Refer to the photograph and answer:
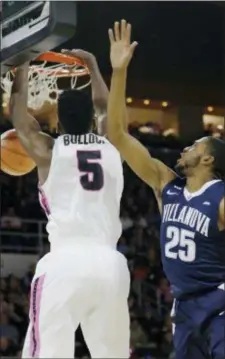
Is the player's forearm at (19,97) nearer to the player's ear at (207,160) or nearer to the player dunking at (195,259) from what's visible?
the player dunking at (195,259)

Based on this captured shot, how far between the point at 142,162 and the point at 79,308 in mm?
1080

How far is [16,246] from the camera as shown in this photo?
1194 centimetres

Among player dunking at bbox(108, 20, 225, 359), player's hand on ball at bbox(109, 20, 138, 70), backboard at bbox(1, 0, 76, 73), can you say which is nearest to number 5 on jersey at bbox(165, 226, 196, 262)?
player dunking at bbox(108, 20, 225, 359)

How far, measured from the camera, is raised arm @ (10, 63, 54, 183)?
4023 mm

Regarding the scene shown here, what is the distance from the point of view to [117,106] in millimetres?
4172

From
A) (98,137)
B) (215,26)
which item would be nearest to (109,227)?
(98,137)

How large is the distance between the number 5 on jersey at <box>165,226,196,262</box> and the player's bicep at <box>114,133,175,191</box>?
0.31 metres

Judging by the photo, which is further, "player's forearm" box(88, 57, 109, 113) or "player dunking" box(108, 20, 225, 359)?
"player's forearm" box(88, 57, 109, 113)

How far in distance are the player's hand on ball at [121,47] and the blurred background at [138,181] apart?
6059 millimetres

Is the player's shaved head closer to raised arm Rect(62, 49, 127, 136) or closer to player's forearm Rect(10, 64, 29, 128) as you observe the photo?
player's forearm Rect(10, 64, 29, 128)

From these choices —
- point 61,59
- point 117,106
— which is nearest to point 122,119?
point 117,106

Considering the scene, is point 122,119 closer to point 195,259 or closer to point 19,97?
point 19,97

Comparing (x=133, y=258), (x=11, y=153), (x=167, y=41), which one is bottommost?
(x=133, y=258)

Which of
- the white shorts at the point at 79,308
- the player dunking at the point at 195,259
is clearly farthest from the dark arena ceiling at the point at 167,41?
the white shorts at the point at 79,308
